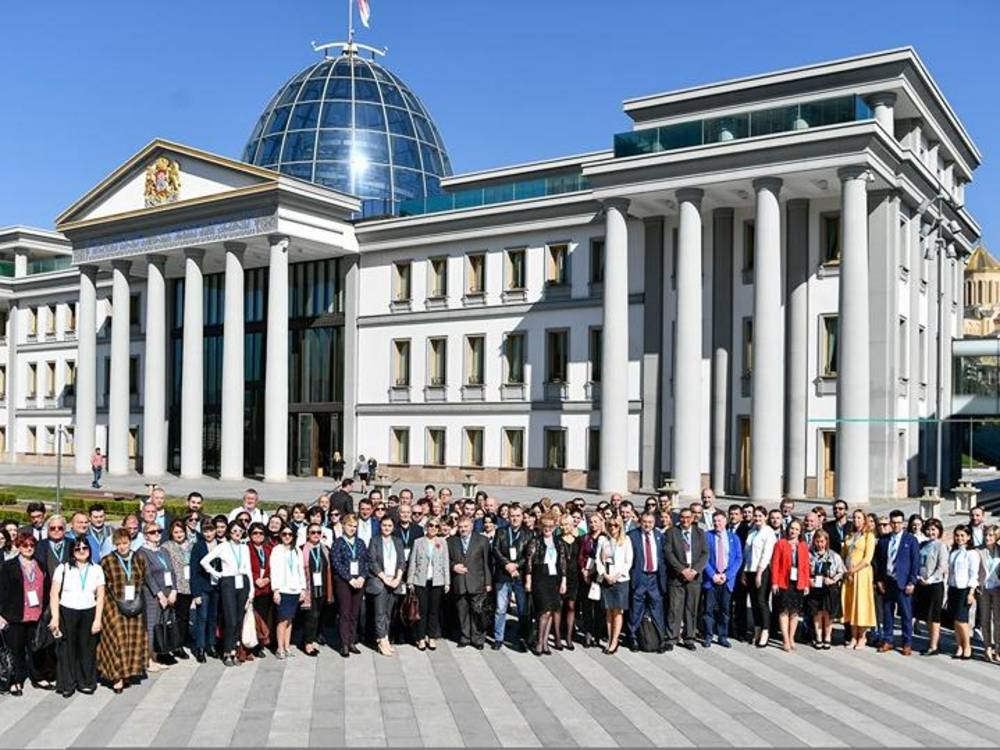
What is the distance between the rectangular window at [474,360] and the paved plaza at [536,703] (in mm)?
33404

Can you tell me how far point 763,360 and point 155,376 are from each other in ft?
95.3

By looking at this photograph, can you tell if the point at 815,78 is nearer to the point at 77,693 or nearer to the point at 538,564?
the point at 538,564

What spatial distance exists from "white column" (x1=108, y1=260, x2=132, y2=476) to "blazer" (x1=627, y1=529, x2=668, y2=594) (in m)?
43.2

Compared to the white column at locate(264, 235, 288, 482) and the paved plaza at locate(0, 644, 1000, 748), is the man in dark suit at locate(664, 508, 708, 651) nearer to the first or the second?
the paved plaza at locate(0, 644, 1000, 748)

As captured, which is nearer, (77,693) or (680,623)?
(77,693)

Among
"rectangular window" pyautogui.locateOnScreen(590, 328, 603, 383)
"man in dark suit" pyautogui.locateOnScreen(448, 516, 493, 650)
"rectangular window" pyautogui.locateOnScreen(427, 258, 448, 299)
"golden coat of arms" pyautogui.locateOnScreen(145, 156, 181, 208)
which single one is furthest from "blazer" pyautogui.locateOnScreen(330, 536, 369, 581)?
Answer: "golden coat of arms" pyautogui.locateOnScreen(145, 156, 181, 208)

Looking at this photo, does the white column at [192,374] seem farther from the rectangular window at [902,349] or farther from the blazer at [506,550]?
the blazer at [506,550]

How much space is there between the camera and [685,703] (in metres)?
12.7

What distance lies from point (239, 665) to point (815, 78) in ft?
104

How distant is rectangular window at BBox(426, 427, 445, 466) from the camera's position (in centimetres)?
5003

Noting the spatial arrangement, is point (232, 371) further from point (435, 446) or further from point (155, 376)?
point (435, 446)

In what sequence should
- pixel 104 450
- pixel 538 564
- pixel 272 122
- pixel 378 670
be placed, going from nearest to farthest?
pixel 378 670
pixel 538 564
pixel 104 450
pixel 272 122

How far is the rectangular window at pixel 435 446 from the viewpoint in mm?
50031

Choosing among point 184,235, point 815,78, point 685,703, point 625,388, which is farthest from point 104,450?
point 685,703
